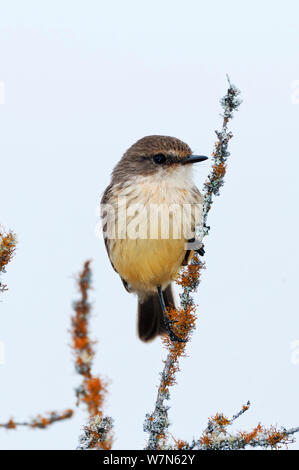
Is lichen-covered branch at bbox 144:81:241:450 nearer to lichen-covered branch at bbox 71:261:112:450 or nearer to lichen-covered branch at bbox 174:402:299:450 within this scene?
lichen-covered branch at bbox 174:402:299:450

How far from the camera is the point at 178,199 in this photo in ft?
17.5

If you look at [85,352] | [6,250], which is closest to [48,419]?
[85,352]

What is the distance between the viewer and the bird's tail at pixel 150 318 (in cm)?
655

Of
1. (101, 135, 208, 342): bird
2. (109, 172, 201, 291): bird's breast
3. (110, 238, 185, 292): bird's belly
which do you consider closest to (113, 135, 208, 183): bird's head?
(101, 135, 208, 342): bird

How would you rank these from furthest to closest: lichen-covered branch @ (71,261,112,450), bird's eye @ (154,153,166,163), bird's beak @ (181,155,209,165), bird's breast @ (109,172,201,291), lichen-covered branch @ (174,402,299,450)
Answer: bird's eye @ (154,153,166,163)
bird's beak @ (181,155,209,165)
bird's breast @ (109,172,201,291)
lichen-covered branch @ (174,402,299,450)
lichen-covered branch @ (71,261,112,450)

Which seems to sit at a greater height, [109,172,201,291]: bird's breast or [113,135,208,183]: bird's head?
→ [113,135,208,183]: bird's head

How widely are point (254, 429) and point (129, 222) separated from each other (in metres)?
2.97

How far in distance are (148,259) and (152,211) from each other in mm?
468

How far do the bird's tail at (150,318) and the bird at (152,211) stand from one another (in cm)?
46

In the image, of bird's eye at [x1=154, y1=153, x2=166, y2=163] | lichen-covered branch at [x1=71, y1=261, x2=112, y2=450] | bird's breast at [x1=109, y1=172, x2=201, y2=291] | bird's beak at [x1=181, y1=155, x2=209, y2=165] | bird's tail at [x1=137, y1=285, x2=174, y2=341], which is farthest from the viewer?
bird's tail at [x1=137, y1=285, x2=174, y2=341]

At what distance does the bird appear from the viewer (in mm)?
5246

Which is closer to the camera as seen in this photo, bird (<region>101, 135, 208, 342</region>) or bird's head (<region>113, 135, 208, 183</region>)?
bird (<region>101, 135, 208, 342</region>)

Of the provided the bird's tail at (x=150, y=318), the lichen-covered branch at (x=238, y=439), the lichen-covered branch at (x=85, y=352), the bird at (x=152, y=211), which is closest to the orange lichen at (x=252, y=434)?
the lichen-covered branch at (x=238, y=439)
